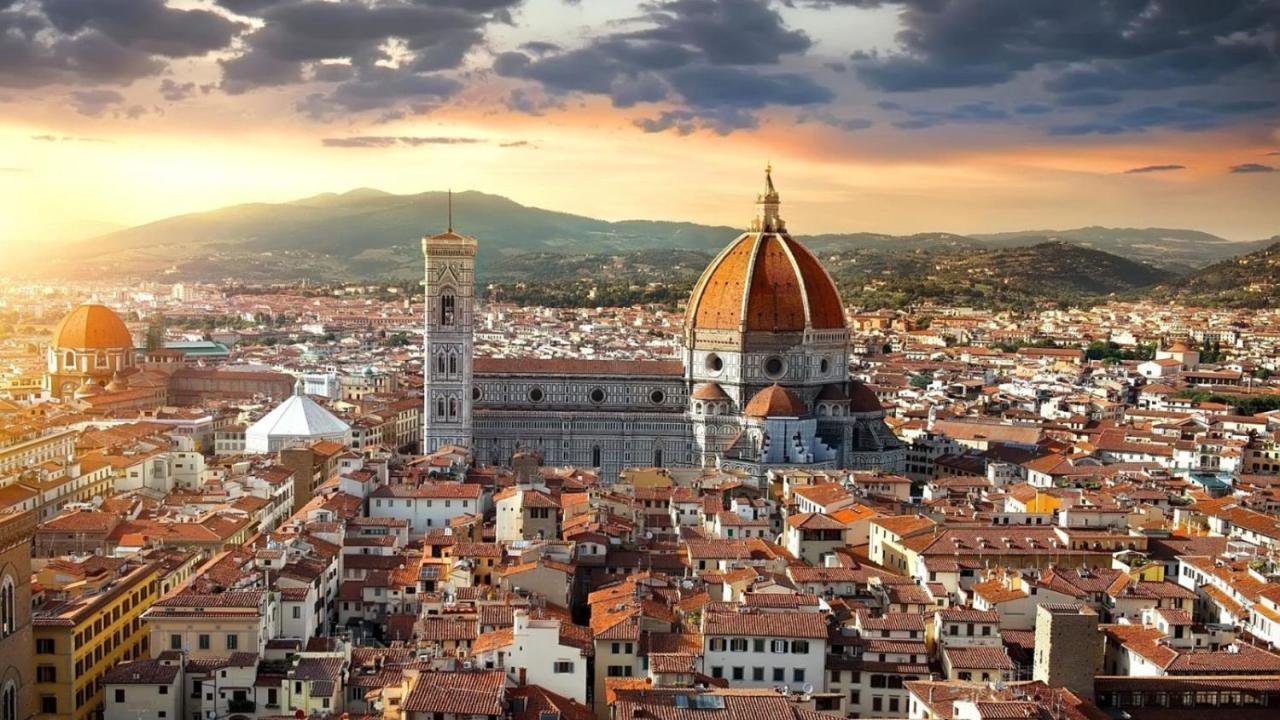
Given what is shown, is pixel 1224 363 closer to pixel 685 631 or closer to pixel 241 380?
pixel 241 380

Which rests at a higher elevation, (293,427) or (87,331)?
(87,331)

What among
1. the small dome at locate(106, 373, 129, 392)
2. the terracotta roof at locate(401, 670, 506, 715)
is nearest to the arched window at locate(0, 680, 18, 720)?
the terracotta roof at locate(401, 670, 506, 715)

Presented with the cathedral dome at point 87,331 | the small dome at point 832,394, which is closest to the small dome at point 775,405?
the small dome at point 832,394

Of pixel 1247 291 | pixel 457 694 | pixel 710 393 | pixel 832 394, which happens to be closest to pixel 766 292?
pixel 710 393

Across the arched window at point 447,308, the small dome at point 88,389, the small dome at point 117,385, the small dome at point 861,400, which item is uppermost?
the arched window at point 447,308

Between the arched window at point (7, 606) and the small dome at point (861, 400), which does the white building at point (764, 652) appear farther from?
the small dome at point (861, 400)

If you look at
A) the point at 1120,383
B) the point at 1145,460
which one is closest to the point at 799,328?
A: the point at 1145,460

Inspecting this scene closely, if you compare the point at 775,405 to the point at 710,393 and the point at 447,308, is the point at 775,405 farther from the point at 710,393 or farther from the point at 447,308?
the point at 447,308
